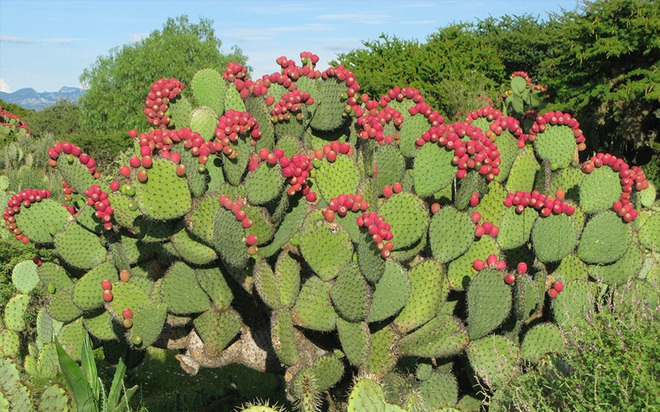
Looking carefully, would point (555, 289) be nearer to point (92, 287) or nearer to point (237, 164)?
point (237, 164)

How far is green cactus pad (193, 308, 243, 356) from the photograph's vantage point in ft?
11.6

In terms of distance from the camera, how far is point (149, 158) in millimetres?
3189

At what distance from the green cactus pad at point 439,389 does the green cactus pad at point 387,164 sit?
100cm

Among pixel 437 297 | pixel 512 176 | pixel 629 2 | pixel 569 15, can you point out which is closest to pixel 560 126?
pixel 512 176

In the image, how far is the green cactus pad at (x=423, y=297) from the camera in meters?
3.49

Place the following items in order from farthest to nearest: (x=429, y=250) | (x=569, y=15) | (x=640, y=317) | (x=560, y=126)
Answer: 1. (x=569, y=15)
2. (x=560, y=126)
3. (x=429, y=250)
4. (x=640, y=317)

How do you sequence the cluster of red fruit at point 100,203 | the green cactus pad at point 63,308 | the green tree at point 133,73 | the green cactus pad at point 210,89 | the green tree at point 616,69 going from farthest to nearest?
the green tree at point 133,73
the green tree at point 616,69
the green cactus pad at point 210,89
the green cactus pad at point 63,308
the cluster of red fruit at point 100,203

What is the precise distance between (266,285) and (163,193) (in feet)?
2.02

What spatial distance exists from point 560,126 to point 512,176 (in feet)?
1.23

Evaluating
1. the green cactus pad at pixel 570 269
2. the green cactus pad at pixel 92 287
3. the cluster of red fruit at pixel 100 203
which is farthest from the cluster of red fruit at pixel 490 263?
the green cactus pad at pixel 92 287

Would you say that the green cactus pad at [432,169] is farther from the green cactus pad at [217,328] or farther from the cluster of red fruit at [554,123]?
the green cactus pad at [217,328]

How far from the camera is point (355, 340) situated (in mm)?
3350

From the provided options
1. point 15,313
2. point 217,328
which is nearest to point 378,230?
point 217,328

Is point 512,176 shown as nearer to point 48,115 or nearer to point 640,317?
point 640,317
